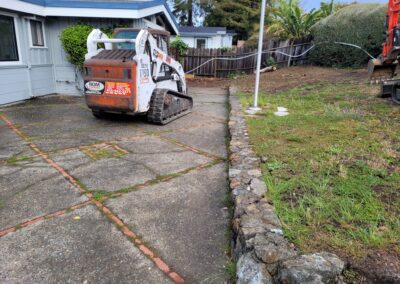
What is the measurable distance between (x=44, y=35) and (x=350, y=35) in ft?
37.5

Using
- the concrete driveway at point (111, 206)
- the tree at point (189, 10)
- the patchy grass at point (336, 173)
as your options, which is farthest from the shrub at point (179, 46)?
the tree at point (189, 10)

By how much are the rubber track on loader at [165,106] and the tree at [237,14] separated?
23.9 metres

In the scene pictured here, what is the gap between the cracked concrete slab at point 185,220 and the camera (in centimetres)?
241

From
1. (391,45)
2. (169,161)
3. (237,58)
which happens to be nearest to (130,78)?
(169,161)

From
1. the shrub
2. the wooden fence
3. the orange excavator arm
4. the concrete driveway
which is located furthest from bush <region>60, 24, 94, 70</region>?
the orange excavator arm

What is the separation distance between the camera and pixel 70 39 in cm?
891

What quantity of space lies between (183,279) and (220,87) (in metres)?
11.2

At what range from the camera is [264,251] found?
2057 millimetres

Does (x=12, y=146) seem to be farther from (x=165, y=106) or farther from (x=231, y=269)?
(x=231, y=269)

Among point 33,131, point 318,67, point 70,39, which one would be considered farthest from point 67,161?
point 318,67

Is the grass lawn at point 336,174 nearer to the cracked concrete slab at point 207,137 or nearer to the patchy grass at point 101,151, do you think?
the cracked concrete slab at point 207,137

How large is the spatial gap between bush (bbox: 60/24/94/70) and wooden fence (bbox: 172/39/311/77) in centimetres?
610

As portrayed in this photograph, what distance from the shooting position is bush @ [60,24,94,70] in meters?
8.91

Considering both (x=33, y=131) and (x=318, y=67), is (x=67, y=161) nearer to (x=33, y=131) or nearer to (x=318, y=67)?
(x=33, y=131)
